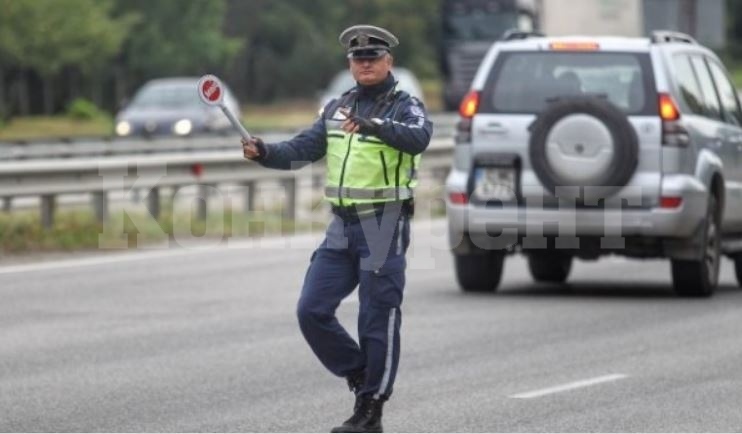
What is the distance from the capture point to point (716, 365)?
1249 centimetres

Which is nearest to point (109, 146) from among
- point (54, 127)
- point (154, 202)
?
point (154, 202)

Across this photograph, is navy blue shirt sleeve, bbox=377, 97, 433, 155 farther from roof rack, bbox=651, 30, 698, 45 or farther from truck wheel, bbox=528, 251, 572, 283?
truck wheel, bbox=528, 251, 572, 283

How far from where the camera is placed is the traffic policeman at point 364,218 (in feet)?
31.2

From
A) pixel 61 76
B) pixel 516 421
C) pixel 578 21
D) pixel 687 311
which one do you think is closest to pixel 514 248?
pixel 687 311

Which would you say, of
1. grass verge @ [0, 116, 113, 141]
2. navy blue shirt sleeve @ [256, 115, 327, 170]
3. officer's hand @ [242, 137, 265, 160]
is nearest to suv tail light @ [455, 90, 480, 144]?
navy blue shirt sleeve @ [256, 115, 327, 170]

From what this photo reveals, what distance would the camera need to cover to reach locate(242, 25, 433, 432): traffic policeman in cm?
952

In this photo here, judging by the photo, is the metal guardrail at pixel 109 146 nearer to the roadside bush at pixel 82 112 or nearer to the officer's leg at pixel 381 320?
the officer's leg at pixel 381 320

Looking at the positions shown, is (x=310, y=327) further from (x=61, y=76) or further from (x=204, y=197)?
(x=61, y=76)

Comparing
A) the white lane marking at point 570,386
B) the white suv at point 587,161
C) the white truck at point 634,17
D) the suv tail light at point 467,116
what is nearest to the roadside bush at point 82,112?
the white truck at point 634,17

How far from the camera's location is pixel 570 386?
11.6 m

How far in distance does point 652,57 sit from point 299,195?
50.8 feet

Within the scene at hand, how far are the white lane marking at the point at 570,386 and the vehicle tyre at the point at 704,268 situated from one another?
4.60m

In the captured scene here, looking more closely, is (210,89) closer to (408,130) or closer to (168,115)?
(408,130)

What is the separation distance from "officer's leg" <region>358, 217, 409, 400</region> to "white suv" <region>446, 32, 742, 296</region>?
6660 millimetres
